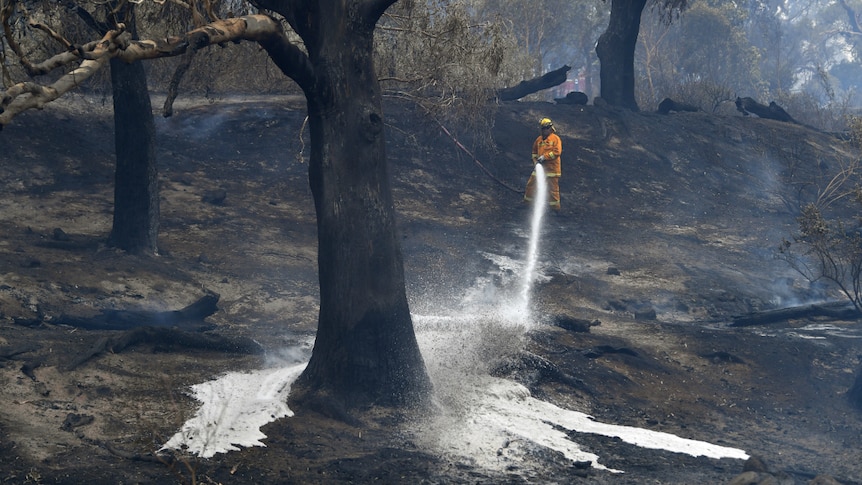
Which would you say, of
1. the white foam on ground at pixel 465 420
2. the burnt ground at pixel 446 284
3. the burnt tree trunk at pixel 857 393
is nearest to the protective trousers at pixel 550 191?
the burnt ground at pixel 446 284

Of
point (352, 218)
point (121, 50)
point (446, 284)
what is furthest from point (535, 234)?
point (121, 50)

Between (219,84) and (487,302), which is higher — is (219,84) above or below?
above

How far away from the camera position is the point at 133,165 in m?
12.7

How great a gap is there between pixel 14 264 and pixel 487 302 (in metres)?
6.50

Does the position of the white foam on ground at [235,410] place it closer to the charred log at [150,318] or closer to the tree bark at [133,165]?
the charred log at [150,318]

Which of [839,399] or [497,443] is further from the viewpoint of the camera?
[839,399]

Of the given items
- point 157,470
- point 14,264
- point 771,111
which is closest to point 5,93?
point 157,470

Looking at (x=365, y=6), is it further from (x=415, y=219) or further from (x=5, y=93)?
(x=415, y=219)

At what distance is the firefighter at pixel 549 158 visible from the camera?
1705 centimetres

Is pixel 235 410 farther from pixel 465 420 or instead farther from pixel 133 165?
pixel 133 165

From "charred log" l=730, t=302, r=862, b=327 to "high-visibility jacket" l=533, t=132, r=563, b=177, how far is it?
5.47 metres

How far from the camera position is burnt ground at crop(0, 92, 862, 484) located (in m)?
6.77

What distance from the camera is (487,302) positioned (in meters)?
13.4

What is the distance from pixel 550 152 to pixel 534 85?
5.33 metres
